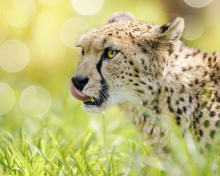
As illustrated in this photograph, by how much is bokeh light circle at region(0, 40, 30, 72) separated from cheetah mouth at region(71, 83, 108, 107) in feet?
13.9

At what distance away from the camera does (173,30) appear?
3441 millimetres

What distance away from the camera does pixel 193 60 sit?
3654mm

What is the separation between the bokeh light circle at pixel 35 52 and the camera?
7.78 metres

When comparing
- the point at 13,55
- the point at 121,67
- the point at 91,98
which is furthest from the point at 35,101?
the point at 121,67

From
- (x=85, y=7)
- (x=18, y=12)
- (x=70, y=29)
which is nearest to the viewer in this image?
(x=18, y=12)

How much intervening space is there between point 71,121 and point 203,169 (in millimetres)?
2398

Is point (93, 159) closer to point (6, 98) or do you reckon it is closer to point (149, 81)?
point (149, 81)

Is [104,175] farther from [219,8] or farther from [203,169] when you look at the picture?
[219,8]

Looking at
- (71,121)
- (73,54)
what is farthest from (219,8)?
(71,121)

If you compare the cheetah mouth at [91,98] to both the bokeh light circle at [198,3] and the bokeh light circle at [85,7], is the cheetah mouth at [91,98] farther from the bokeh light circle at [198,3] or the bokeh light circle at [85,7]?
the bokeh light circle at [198,3]

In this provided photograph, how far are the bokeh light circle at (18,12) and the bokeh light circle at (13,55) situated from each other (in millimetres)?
353

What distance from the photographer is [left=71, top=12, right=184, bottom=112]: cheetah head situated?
344 cm

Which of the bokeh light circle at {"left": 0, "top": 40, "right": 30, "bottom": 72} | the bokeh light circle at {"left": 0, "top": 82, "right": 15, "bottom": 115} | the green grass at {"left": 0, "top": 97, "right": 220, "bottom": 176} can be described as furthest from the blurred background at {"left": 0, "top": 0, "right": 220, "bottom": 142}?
the green grass at {"left": 0, "top": 97, "right": 220, "bottom": 176}

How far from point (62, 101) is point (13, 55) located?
2.67 meters
